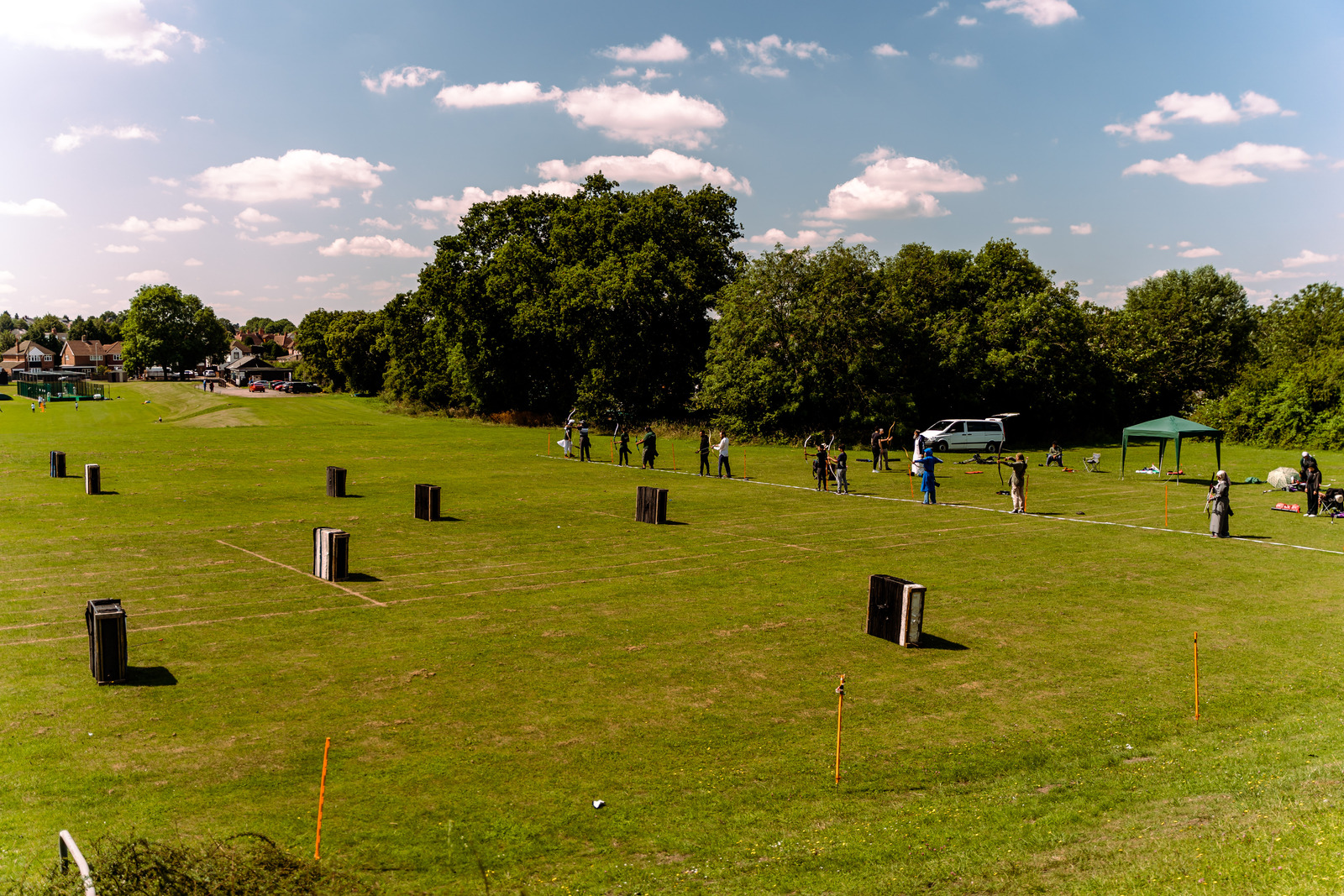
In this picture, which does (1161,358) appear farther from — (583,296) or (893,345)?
(583,296)

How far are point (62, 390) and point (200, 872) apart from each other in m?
127

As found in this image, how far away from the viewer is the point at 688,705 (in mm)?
10883

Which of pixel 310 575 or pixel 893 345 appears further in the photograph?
pixel 893 345

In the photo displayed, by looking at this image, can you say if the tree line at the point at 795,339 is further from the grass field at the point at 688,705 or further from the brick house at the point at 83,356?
the brick house at the point at 83,356

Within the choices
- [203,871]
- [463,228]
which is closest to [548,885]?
[203,871]

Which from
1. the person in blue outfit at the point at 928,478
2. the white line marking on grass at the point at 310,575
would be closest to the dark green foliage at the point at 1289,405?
the person in blue outfit at the point at 928,478

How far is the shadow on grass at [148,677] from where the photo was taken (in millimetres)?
11055

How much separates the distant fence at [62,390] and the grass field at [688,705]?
92.2 metres

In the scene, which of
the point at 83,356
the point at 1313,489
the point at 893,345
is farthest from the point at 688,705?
the point at 83,356

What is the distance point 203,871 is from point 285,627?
7.89 m

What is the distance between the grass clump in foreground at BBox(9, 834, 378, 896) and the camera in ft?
19.1

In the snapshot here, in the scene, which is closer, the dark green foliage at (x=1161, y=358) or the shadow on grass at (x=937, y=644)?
the shadow on grass at (x=937, y=644)

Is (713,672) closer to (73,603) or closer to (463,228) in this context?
(73,603)

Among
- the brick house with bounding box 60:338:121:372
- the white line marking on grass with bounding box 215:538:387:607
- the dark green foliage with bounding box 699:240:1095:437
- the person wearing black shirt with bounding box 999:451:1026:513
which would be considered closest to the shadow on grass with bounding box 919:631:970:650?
the white line marking on grass with bounding box 215:538:387:607
